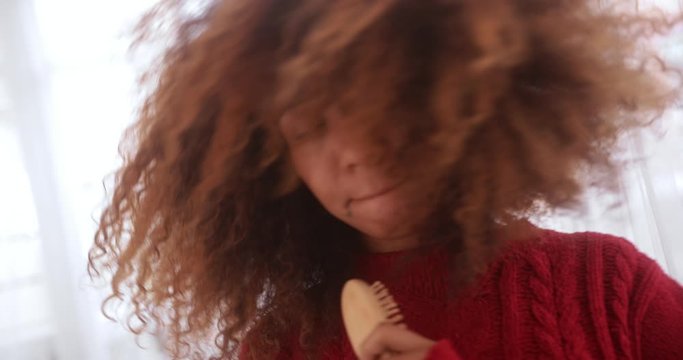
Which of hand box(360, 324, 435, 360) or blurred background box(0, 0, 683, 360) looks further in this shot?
blurred background box(0, 0, 683, 360)

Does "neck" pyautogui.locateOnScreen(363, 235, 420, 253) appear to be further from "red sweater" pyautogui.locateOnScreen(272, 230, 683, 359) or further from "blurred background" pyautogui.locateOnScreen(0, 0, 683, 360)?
"blurred background" pyautogui.locateOnScreen(0, 0, 683, 360)

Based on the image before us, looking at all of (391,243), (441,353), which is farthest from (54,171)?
(441,353)

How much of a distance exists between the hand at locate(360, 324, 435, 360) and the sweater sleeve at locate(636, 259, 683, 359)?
128 millimetres

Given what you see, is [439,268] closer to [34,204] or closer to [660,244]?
[660,244]

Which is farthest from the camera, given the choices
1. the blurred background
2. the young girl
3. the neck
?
the blurred background

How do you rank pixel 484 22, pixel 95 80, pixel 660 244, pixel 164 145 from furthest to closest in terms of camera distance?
pixel 95 80 → pixel 660 244 → pixel 164 145 → pixel 484 22

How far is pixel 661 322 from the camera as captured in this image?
38 centimetres

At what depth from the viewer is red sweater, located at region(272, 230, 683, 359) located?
1.25ft

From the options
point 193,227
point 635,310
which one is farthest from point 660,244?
point 193,227

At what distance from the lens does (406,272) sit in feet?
1.42

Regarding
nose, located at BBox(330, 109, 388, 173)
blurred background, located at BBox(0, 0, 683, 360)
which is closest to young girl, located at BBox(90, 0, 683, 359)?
nose, located at BBox(330, 109, 388, 173)

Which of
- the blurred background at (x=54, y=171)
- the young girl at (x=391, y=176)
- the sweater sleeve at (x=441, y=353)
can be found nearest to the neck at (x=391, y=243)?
the young girl at (x=391, y=176)

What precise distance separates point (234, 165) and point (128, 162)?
3.9 inches

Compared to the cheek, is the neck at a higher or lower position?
lower
